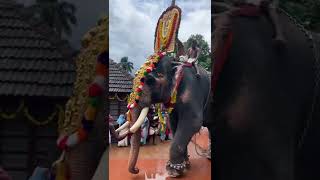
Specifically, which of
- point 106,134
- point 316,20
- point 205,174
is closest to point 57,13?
point 106,134

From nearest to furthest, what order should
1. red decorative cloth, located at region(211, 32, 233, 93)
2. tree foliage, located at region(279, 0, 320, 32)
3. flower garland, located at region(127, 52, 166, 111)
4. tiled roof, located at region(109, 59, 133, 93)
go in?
red decorative cloth, located at region(211, 32, 233, 93), tiled roof, located at region(109, 59, 133, 93), flower garland, located at region(127, 52, 166, 111), tree foliage, located at region(279, 0, 320, 32)

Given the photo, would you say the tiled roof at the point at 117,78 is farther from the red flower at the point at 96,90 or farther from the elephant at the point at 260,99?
the elephant at the point at 260,99

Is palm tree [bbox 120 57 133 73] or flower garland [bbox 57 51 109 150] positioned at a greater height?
palm tree [bbox 120 57 133 73]

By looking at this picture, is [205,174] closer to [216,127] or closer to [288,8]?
[216,127]

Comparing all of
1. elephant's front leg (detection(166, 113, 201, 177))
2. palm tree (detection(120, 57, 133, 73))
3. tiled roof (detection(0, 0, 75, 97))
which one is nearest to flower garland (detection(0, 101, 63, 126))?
tiled roof (detection(0, 0, 75, 97))

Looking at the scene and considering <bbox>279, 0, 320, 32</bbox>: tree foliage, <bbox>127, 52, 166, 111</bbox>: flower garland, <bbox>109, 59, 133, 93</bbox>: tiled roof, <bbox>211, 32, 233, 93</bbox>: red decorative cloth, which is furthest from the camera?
<bbox>279, 0, 320, 32</bbox>: tree foliage

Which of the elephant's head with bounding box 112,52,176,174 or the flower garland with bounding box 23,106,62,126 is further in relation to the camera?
the flower garland with bounding box 23,106,62,126

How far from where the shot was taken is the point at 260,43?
8.02ft

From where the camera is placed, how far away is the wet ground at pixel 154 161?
3115mm

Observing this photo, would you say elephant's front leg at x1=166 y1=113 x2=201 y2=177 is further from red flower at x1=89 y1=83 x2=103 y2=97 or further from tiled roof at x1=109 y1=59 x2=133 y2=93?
red flower at x1=89 y1=83 x2=103 y2=97

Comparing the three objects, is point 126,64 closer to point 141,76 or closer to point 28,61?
point 141,76

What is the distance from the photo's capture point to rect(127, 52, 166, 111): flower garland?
126 inches

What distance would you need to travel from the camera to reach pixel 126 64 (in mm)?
3199

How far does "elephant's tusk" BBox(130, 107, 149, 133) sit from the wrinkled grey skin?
0.09ft
